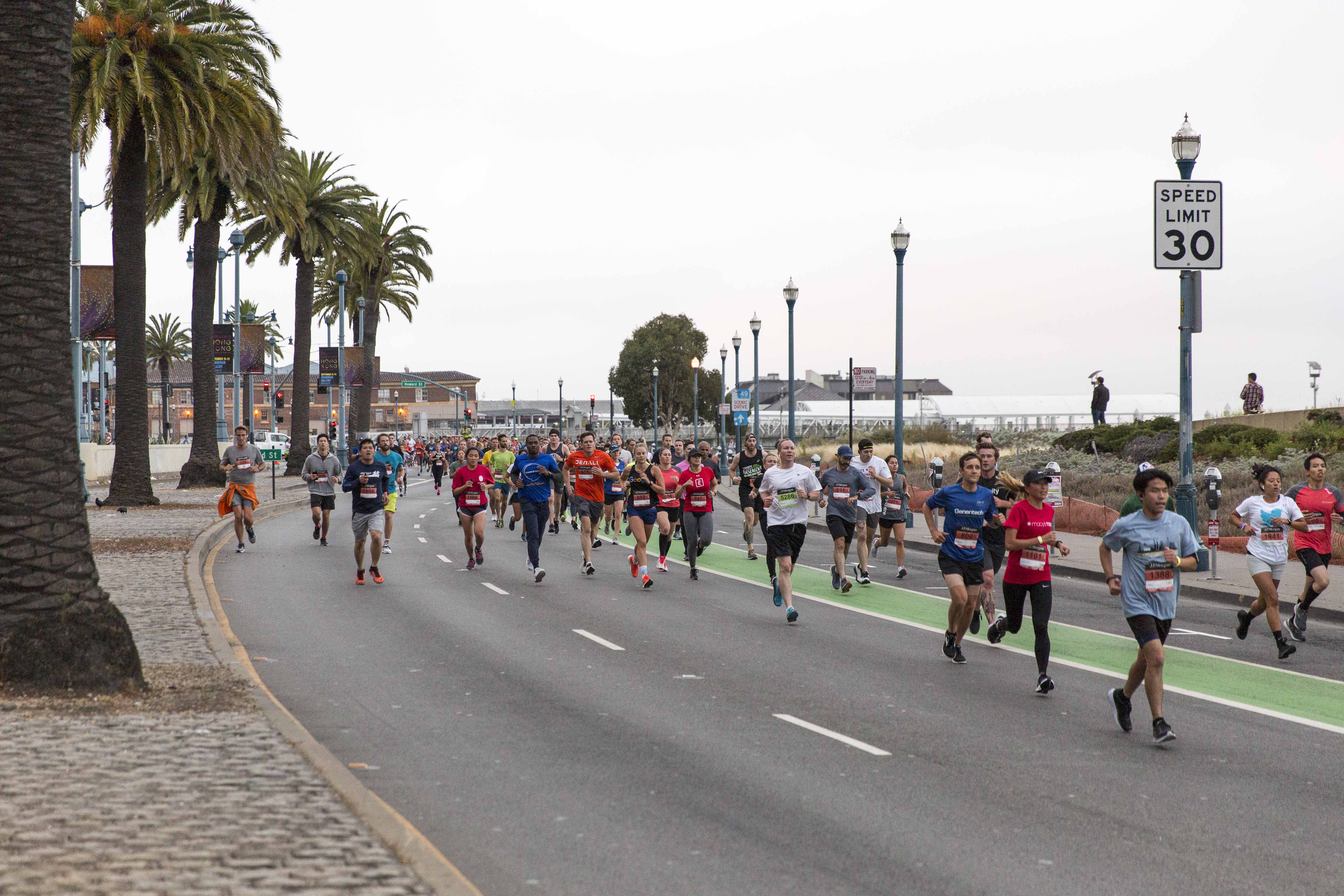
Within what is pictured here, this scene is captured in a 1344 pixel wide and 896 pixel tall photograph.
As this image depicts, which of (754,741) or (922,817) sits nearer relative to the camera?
(922,817)

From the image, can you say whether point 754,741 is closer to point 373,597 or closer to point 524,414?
point 373,597

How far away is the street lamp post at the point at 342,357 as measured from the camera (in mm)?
57094

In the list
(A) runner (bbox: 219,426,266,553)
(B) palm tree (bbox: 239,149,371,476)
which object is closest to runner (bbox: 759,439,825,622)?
(A) runner (bbox: 219,426,266,553)

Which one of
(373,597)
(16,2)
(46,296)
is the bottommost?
(373,597)

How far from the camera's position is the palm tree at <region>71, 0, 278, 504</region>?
28.7 m

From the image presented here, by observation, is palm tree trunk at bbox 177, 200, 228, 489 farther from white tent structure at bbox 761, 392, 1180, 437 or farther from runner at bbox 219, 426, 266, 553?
white tent structure at bbox 761, 392, 1180, 437

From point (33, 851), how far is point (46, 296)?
207 inches

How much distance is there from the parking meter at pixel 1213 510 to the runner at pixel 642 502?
770 centimetres

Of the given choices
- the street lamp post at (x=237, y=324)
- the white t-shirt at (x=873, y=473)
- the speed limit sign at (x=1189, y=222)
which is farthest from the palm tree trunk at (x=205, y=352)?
the speed limit sign at (x=1189, y=222)

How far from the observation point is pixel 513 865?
625 cm

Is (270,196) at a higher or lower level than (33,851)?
higher

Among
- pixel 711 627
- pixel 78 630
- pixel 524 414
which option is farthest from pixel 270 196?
pixel 524 414

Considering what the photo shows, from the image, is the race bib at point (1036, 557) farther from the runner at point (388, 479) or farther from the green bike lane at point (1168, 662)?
the runner at point (388, 479)

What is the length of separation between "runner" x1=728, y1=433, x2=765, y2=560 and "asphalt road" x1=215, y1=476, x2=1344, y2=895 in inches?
301
